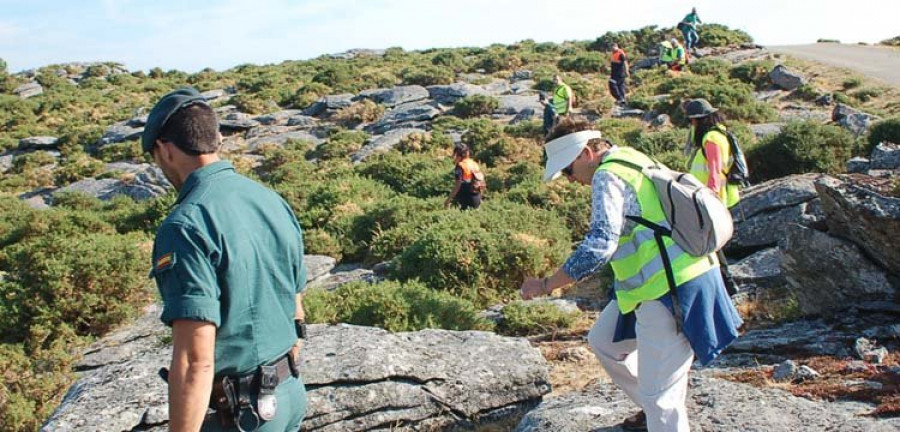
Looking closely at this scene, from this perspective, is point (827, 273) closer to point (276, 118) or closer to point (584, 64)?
point (276, 118)

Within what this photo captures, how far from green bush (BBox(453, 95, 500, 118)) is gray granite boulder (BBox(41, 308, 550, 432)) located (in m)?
20.2

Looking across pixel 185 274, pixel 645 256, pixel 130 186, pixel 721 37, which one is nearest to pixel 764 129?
pixel 645 256

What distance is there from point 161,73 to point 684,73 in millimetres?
30728

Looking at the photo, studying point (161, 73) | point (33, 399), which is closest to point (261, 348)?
point (33, 399)

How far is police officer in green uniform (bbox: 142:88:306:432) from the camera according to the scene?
2.31 metres

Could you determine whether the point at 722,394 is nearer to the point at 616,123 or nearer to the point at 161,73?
the point at 616,123

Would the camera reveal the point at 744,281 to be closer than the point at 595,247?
No

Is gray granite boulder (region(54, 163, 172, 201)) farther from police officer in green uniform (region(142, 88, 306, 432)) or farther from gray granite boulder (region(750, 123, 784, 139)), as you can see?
police officer in green uniform (region(142, 88, 306, 432))

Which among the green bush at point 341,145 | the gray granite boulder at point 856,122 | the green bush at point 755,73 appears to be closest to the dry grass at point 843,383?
the gray granite boulder at point 856,122

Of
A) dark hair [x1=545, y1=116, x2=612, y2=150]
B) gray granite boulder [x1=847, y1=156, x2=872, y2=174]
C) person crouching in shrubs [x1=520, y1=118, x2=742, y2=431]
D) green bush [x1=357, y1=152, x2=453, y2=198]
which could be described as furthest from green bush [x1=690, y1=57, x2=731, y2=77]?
person crouching in shrubs [x1=520, y1=118, x2=742, y2=431]

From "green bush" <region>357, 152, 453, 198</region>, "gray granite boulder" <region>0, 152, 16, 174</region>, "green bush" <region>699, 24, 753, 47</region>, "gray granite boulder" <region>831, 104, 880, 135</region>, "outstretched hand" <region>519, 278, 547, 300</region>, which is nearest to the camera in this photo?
"outstretched hand" <region>519, 278, 547, 300</region>

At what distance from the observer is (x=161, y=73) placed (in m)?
44.1

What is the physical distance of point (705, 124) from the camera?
6406 mm

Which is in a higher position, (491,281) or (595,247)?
A: (595,247)
